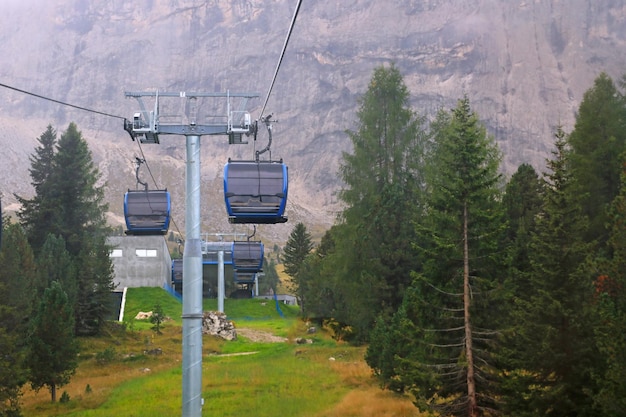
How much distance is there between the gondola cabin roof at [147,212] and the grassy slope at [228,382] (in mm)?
7220

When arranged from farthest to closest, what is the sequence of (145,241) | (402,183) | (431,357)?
(145,241)
(402,183)
(431,357)

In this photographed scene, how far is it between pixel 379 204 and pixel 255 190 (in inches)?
753

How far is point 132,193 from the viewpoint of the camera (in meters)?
A: 18.5

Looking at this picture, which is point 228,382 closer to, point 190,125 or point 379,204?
point 379,204

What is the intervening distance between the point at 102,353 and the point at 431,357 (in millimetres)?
24397

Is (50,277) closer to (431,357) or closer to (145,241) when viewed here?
(431,357)

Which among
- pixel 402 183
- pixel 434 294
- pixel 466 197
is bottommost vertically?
pixel 434 294

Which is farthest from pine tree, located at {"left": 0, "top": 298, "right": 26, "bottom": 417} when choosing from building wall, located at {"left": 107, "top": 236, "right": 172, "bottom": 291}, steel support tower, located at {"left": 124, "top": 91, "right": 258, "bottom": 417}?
building wall, located at {"left": 107, "top": 236, "right": 172, "bottom": 291}

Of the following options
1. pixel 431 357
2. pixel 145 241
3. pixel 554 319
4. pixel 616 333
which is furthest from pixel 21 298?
pixel 145 241

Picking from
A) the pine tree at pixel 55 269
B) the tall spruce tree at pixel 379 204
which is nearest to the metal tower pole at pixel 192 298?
the tall spruce tree at pixel 379 204

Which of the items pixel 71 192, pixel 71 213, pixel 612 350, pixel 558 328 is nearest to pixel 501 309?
pixel 558 328

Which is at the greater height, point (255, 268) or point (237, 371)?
point (255, 268)

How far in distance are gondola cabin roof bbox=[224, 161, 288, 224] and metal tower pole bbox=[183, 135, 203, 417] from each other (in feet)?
4.46

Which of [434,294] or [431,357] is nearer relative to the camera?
[431,357]
